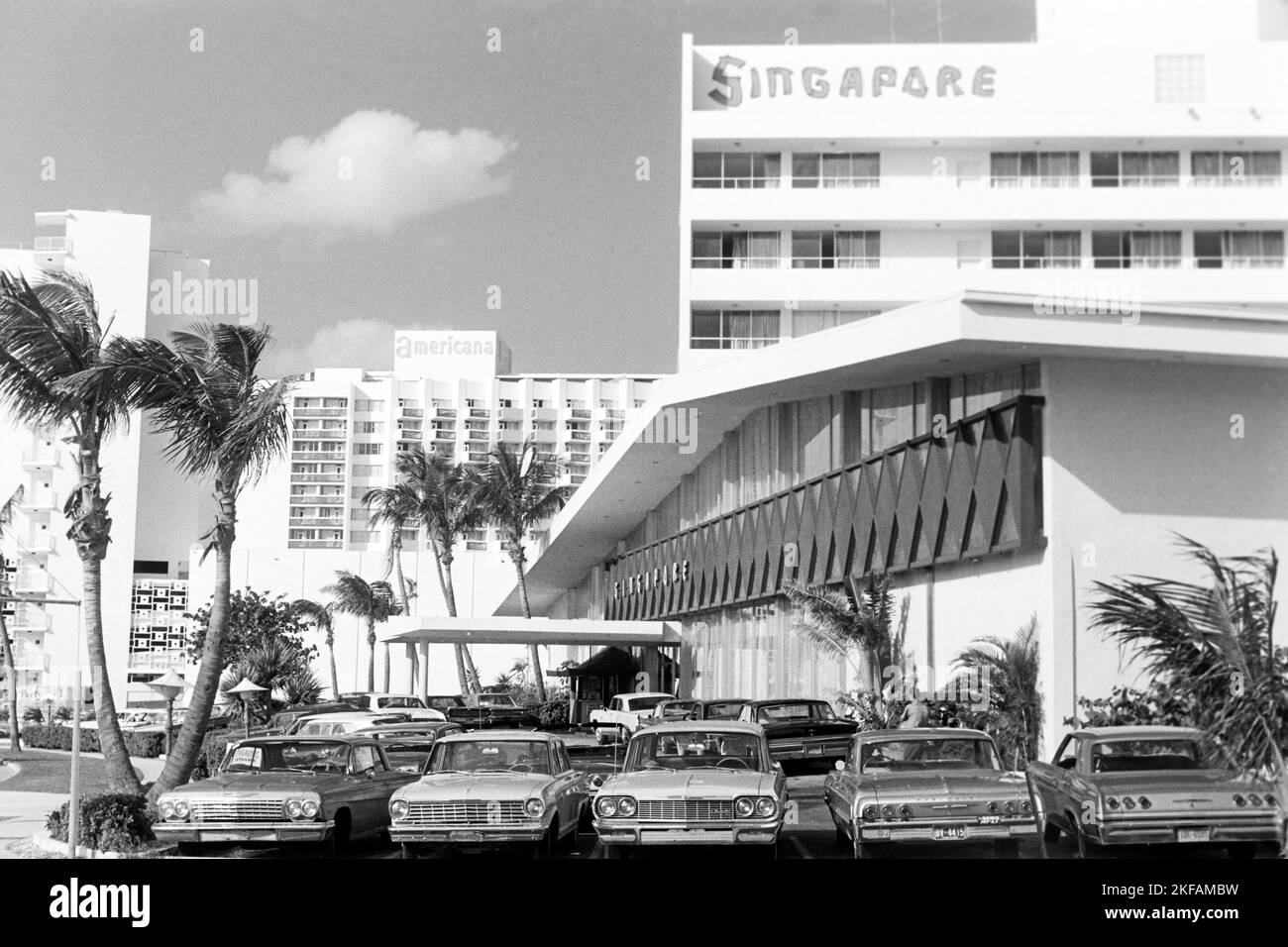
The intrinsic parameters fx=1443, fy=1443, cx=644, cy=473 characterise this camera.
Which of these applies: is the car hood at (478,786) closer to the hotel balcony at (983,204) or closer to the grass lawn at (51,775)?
the grass lawn at (51,775)

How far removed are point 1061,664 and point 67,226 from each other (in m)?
86.2

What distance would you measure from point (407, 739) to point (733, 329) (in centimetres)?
2994

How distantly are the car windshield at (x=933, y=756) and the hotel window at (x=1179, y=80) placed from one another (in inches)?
1786

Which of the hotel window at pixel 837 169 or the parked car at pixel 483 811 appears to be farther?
the hotel window at pixel 837 169

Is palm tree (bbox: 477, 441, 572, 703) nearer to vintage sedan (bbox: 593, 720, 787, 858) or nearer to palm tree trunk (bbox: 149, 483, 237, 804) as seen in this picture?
palm tree trunk (bbox: 149, 483, 237, 804)

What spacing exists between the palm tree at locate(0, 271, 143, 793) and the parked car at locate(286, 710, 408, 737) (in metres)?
6.94

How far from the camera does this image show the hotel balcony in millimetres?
52812

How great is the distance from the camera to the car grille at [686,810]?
44.4ft

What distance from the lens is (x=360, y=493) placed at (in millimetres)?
135125

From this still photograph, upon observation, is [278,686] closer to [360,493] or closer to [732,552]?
[732,552]

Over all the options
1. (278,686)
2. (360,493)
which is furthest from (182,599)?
(278,686)

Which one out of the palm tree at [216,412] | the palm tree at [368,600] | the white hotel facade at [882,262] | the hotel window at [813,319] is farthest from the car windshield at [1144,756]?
the palm tree at [368,600]

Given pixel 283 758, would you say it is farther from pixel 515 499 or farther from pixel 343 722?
pixel 515 499

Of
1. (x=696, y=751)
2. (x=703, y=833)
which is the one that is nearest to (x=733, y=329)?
(x=696, y=751)
